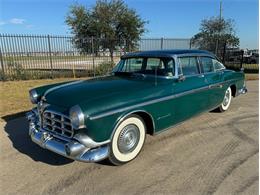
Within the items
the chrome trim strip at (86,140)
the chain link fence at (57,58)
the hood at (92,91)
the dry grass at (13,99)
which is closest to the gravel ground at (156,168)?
the chrome trim strip at (86,140)

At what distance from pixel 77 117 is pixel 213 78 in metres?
3.31

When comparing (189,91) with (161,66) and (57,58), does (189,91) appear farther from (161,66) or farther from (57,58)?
(57,58)

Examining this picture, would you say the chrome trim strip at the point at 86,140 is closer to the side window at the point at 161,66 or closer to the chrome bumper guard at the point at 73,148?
the chrome bumper guard at the point at 73,148

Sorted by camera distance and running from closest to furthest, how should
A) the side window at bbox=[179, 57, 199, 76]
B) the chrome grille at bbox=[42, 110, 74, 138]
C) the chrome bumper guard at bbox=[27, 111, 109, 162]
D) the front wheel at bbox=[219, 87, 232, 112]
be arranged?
the chrome bumper guard at bbox=[27, 111, 109, 162]
the chrome grille at bbox=[42, 110, 74, 138]
the side window at bbox=[179, 57, 199, 76]
the front wheel at bbox=[219, 87, 232, 112]

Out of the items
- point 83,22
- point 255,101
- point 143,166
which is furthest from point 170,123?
point 83,22

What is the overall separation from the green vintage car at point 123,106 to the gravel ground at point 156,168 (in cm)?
31

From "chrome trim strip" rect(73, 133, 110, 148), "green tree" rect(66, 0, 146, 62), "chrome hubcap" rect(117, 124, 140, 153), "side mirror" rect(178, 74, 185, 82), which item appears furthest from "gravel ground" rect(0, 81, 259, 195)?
"green tree" rect(66, 0, 146, 62)

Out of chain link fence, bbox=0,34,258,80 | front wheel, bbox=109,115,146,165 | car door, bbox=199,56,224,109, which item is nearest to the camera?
front wheel, bbox=109,115,146,165

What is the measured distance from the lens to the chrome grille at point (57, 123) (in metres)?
3.24

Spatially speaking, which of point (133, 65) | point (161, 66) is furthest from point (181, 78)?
point (133, 65)

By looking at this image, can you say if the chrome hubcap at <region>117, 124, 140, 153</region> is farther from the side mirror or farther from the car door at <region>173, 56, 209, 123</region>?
the side mirror

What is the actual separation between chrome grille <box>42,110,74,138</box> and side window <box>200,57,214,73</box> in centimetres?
308

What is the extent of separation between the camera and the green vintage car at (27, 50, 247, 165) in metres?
3.12

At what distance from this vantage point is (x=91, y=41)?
1296cm
